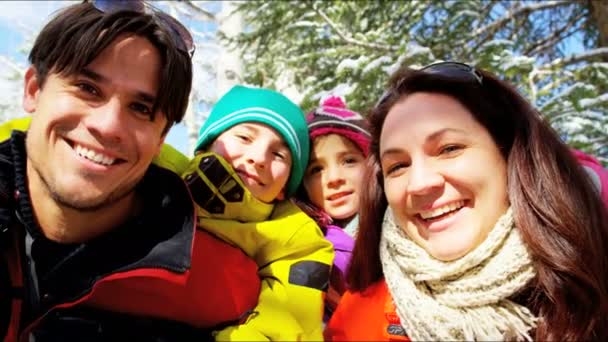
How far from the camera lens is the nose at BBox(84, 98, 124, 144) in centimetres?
183

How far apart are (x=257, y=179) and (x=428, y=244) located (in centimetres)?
111

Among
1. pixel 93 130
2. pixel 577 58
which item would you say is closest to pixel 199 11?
pixel 577 58

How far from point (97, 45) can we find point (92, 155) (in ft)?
1.51

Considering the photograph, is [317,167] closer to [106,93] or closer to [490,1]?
[106,93]

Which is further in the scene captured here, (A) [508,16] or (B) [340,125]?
(A) [508,16]

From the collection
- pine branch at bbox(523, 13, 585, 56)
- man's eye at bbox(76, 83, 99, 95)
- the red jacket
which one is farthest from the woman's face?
pine branch at bbox(523, 13, 585, 56)

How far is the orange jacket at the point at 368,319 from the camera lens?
162 centimetres

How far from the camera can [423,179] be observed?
153cm

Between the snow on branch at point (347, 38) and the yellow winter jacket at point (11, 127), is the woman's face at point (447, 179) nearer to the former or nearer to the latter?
the yellow winter jacket at point (11, 127)

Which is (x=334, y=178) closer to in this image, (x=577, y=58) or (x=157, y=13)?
(x=157, y=13)

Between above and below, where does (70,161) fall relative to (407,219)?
below

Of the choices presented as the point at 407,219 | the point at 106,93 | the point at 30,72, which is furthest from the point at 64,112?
the point at 407,219

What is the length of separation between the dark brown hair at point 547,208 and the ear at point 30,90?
155 cm

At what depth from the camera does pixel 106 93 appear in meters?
1.86
